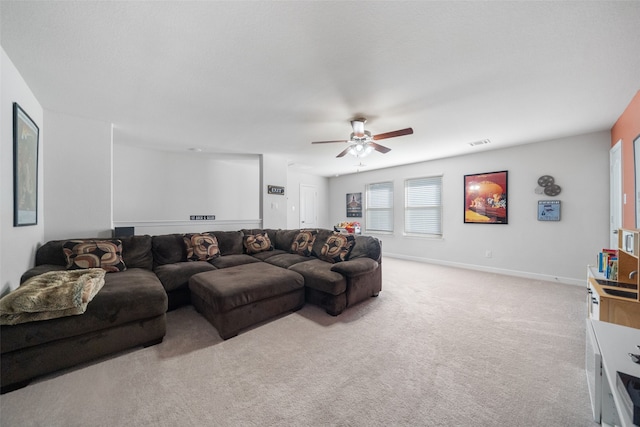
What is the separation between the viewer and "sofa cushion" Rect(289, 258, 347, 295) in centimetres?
260

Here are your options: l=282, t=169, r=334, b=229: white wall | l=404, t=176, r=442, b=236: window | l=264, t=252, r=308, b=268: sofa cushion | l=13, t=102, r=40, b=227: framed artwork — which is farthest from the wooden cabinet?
l=282, t=169, r=334, b=229: white wall

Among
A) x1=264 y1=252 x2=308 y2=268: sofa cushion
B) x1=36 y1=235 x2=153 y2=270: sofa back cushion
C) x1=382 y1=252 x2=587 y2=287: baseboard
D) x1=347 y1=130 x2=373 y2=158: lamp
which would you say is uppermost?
x1=347 y1=130 x2=373 y2=158: lamp

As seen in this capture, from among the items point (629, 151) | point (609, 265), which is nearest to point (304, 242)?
point (609, 265)

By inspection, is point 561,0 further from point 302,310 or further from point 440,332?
point 302,310

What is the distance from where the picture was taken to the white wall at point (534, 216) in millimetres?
3566

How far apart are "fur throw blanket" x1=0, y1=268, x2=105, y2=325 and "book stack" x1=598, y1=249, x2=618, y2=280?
4388mm

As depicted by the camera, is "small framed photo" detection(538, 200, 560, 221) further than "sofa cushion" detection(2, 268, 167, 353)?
Yes

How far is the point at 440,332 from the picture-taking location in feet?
7.50

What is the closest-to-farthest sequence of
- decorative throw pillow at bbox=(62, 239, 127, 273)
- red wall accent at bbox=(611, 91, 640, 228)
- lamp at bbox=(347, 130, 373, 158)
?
1. red wall accent at bbox=(611, 91, 640, 228)
2. decorative throw pillow at bbox=(62, 239, 127, 273)
3. lamp at bbox=(347, 130, 373, 158)

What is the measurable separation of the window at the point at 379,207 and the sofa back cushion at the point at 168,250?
4868 mm

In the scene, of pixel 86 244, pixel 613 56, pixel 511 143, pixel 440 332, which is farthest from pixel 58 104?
pixel 511 143

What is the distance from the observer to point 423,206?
18.5 feet

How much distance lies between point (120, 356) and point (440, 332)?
2.85m

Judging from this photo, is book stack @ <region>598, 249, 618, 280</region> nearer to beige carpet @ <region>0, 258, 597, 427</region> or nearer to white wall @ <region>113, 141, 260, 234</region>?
beige carpet @ <region>0, 258, 597, 427</region>
